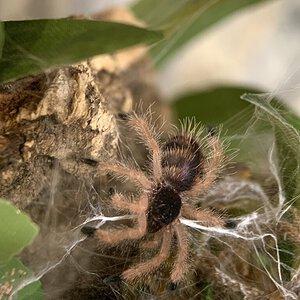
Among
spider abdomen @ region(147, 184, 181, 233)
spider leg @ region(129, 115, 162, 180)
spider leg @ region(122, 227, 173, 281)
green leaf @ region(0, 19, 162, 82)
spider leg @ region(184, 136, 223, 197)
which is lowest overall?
spider leg @ region(122, 227, 173, 281)

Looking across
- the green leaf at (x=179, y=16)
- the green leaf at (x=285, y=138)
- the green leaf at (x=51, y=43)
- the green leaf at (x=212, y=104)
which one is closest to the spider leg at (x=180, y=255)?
the green leaf at (x=285, y=138)

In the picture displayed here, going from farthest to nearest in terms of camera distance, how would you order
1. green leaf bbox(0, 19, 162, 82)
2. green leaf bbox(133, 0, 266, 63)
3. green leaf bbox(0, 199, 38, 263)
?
green leaf bbox(133, 0, 266, 63), green leaf bbox(0, 19, 162, 82), green leaf bbox(0, 199, 38, 263)

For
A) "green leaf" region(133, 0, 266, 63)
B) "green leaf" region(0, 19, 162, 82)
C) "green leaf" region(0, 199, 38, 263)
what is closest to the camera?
"green leaf" region(0, 199, 38, 263)

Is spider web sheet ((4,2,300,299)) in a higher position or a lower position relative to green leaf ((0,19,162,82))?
lower

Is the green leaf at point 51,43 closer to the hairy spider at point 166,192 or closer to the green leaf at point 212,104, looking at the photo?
the hairy spider at point 166,192

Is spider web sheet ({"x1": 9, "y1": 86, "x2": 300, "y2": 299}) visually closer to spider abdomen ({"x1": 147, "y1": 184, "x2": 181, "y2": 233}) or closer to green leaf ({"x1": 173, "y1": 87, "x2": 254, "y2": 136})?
spider abdomen ({"x1": 147, "y1": 184, "x2": 181, "y2": 233})

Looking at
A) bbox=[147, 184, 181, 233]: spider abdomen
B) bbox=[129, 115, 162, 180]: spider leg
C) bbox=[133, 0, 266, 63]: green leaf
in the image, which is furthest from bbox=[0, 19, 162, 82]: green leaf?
bbox=[133, 0, 266, 63]: green leaf

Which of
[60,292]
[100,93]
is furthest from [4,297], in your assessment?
[100,93]
